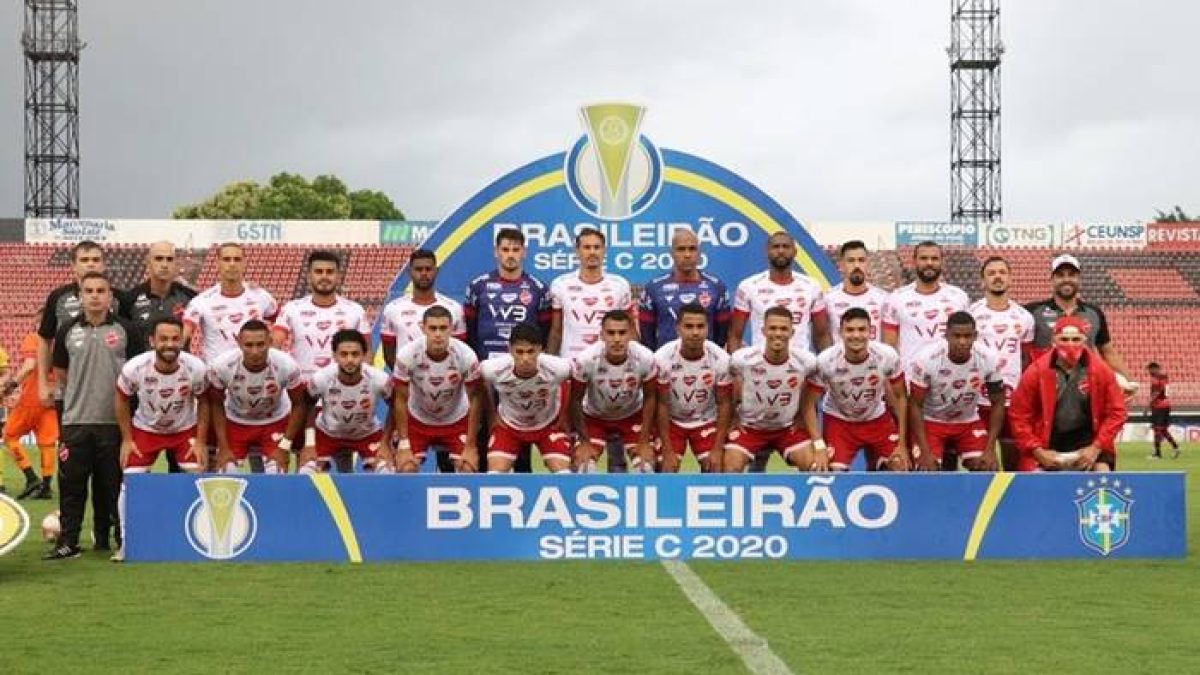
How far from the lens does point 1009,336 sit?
1198cm

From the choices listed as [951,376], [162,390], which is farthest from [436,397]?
[951,376]

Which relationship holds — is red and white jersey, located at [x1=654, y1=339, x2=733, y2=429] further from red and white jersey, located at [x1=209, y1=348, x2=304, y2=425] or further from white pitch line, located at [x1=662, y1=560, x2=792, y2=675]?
red and white jersey, located at [x1=209, y1=348, x2=304, y2=425]

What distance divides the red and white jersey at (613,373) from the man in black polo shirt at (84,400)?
287 centimetres

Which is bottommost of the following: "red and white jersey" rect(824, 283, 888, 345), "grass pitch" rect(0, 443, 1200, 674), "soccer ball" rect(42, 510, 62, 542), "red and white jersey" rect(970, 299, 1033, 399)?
"grass pitch" rect(0, 443, 1200, 674)

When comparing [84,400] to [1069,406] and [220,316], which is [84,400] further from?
[1069,406]

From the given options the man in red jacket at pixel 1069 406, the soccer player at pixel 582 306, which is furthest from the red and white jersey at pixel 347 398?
the man in red jacket at pixel 1069 406

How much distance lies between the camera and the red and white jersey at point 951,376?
1131 cm

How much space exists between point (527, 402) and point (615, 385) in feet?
1.91

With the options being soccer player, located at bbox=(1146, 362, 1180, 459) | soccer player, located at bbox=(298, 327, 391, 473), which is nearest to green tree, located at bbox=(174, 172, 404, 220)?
soccer player, located at bbox=(1146, 362, 1180, 459)

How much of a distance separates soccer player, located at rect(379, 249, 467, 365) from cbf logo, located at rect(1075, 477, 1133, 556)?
4.29 metres

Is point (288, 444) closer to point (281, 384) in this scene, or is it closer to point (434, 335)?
point (281, 384)

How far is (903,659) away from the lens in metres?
6.64

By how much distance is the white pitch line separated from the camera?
648cm

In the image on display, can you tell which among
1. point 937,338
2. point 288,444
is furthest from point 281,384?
point 937,338
